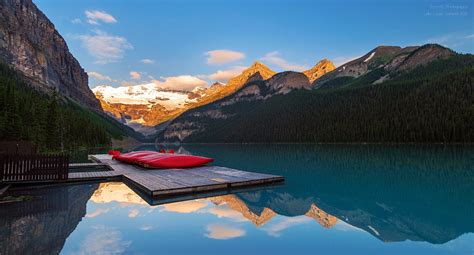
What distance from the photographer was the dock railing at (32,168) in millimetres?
19094

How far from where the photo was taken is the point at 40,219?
12711mm

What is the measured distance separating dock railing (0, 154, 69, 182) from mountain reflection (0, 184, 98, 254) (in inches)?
43.8

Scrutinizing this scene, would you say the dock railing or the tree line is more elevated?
the tree line

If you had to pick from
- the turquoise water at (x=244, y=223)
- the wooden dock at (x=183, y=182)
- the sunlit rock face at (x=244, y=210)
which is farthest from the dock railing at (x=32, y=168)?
the sunlit rock face at (x=244, y=210)

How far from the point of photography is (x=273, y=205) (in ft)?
55.5

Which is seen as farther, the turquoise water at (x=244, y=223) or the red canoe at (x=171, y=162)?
the red canoe at (x=171, y=162)

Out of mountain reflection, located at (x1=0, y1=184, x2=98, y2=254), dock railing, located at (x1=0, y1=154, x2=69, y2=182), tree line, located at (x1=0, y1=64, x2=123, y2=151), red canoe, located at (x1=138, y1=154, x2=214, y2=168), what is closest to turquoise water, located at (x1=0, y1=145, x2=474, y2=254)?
mountain reflection, located at (x1=0, y1=184, x2=98, y2=254)

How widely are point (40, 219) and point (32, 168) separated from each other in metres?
9.41

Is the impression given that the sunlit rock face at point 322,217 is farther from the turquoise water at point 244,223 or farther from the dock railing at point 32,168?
the dock railing at point 32,168

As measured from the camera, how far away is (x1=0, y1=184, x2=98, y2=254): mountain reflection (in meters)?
9.59

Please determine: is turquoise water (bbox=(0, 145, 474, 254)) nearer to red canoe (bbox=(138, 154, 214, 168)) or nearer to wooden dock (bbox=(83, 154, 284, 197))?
wooden dock (bbox=(83, 154, 284, 197))

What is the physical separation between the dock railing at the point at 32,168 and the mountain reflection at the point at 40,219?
3.65ft

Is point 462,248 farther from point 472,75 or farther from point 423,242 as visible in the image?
point 472,75

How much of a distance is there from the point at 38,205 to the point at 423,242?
16.6 meters
